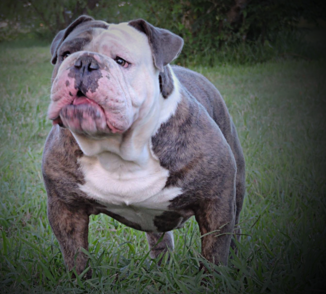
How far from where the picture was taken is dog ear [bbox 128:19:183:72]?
2.31m

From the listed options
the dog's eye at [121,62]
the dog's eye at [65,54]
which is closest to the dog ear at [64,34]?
the dog's eye at [65,54]

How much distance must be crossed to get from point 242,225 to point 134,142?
1.38 meters

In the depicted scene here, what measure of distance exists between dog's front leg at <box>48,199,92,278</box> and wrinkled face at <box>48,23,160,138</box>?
53cm

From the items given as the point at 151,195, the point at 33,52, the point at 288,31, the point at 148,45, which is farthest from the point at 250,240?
the point at 33,52

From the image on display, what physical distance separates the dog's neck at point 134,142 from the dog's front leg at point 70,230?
346 millimetres

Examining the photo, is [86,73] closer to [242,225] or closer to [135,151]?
[135,151]

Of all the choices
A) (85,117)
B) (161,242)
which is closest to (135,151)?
(85,117)

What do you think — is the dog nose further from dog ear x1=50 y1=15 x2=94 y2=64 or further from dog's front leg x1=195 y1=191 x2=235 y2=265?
dog's front leg x1=195 y1=191 x2=235 y2=265

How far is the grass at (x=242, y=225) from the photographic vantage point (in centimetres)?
248

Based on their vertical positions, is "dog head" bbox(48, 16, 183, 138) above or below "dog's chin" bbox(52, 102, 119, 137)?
above

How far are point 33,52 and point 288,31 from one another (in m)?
8.24

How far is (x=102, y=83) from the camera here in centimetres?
205

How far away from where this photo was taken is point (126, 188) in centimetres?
243

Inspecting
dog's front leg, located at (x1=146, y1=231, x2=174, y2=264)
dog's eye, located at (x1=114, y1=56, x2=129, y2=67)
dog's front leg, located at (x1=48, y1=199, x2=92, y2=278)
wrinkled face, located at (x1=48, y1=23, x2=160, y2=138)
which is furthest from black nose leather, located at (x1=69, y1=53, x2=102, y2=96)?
dog's front leg, located at (x1=146, y1=231, x2=174, y2=264)
